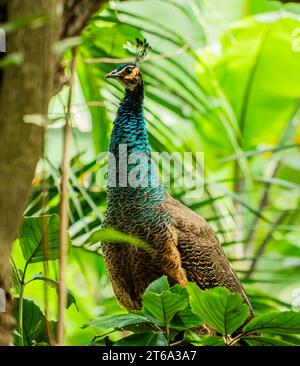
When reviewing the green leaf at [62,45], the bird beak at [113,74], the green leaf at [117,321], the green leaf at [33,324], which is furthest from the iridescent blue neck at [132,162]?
the green leaf at [62,45]

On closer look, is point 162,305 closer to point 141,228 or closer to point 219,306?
point 219,306

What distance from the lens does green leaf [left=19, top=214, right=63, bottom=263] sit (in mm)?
1106

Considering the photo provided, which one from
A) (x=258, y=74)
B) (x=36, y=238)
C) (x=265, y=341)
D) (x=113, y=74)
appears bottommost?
(x=265, y=341)

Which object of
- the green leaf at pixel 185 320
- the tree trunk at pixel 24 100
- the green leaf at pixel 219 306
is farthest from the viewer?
the green leaf at pixel 185 320

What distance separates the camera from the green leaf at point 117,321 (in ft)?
3.36

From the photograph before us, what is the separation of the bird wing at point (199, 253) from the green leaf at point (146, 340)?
0.97m

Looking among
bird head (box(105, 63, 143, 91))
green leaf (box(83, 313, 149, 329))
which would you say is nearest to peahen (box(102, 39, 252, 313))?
bird head (box(105, 63, 143, 91))

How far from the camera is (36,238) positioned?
114cm

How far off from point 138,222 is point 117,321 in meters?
0.87

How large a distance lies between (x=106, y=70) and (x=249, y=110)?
1.64 meters

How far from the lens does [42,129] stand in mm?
663

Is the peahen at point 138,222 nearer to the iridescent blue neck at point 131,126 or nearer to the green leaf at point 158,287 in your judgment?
the iridescent blue neck at point 131,126

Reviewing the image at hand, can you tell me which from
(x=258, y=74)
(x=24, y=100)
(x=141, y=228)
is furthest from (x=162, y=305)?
(x=258, y=74)

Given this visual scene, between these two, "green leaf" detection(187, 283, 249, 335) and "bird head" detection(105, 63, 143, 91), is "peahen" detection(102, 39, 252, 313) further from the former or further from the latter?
"green leaf" detection(187, 283, 249, 335)
